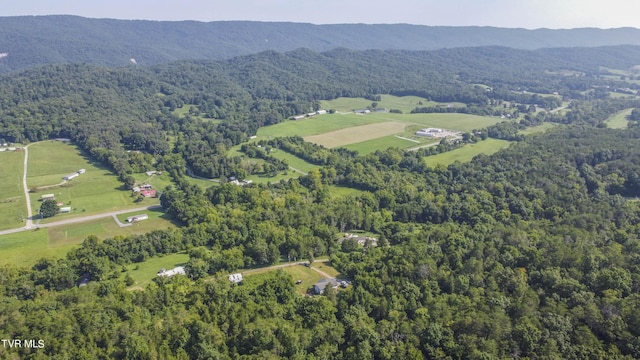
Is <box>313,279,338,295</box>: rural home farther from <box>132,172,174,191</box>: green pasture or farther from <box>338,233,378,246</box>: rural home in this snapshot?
<box>132,172,174,191</box>: green pasture

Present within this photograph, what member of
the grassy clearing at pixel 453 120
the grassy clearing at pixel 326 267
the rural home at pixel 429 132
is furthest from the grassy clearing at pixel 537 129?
the grassy clearing at pixel 326 267

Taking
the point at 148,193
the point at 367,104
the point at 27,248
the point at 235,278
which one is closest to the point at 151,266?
the point at 235,278

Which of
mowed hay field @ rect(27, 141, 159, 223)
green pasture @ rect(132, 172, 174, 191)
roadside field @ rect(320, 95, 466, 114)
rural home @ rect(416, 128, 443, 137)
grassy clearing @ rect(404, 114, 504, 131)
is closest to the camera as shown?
mowed hay field @ rect(27, 141, 159, 223)

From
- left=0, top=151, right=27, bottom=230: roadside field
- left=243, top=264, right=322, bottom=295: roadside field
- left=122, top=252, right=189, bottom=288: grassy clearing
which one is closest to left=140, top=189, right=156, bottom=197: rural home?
left=0, top=151, right=27, bottom=230: roadside field

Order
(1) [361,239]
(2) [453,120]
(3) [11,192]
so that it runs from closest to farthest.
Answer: (1) [361,239] < (3) [11,192] < (2) [453,120]

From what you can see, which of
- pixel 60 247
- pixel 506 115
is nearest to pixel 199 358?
pixel 60 247

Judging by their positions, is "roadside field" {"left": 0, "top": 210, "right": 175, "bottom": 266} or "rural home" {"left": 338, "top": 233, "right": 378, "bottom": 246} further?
"rural home" {"left": 338, "top": 233, "right": 378, "bottom": 246}

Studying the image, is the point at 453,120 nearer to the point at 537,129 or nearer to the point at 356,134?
the point at 537,129
